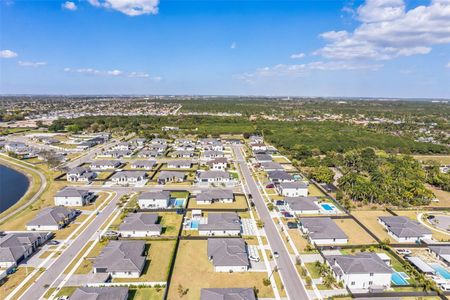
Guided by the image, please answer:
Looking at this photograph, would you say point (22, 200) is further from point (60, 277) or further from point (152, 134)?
point (152, 134)

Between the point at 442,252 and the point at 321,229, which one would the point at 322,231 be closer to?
the point at 321,229

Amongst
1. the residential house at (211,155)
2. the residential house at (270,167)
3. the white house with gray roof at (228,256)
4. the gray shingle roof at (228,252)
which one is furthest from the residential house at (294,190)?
the residential house at (211,155)

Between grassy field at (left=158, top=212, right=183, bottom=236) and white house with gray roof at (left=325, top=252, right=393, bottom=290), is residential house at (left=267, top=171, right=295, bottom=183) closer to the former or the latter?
grassy field at (left=158, top=212, right=183, bottom=236)

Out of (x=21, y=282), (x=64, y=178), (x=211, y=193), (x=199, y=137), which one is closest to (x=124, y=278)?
(x=21, y=282)

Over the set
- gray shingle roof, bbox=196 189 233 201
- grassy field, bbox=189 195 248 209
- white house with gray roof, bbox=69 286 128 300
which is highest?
gray shingle roof, bbox=196 189 233 201

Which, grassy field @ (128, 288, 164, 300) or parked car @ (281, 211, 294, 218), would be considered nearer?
grassy field @ (128, 288, 164, 300)

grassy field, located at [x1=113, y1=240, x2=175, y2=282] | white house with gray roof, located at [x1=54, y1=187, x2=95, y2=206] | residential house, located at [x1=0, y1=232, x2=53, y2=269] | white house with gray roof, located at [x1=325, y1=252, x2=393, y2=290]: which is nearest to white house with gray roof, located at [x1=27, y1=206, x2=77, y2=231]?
residential house, located at [x1=0, y1=232, x2=53, y2=269]

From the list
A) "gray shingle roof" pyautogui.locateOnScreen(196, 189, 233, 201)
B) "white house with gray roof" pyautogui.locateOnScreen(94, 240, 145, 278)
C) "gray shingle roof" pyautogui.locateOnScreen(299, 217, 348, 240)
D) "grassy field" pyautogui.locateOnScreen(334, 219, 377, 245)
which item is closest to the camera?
"white house with gray roof" pyautogui.locateOnScreen(94, 240, 145, 278)

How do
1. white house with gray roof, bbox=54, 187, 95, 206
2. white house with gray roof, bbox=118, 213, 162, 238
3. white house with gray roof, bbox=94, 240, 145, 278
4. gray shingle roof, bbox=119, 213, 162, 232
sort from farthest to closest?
white house with gray roof, bbox=54, 187, 95, 206 < gray shingle roof, bbox=119, 213, 162, 232 < white house with gray roof, bbox=118, 213, 162, 238 < white house with gray roof, bbox=94, 240, 145, 278
